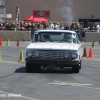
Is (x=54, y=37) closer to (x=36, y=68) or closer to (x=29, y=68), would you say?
(x=36, y=68)

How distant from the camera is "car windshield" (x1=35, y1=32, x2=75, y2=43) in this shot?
17344 millimetres

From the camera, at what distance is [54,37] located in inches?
685

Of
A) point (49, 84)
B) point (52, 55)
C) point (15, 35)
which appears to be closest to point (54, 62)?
point (52, 55)

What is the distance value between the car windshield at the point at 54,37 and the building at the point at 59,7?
130 feet

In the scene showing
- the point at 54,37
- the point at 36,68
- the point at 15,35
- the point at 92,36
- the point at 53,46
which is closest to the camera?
the point at 53,46

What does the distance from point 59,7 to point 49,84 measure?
43989 mm

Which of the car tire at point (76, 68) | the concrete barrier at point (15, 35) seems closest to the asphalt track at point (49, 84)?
the car tire at point (76, 68)

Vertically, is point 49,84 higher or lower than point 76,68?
lower

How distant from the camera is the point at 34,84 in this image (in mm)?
13523

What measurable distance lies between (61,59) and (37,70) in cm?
171

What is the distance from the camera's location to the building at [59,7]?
57.1 metres

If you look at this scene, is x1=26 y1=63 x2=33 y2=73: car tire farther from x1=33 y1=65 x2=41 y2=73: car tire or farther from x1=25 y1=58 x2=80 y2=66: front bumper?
x1=25 y1=58 x2=80 y2=66: front bumper

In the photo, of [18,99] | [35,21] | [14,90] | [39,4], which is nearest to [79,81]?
[14,90]

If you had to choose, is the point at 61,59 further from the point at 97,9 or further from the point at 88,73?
the point at 97,9
